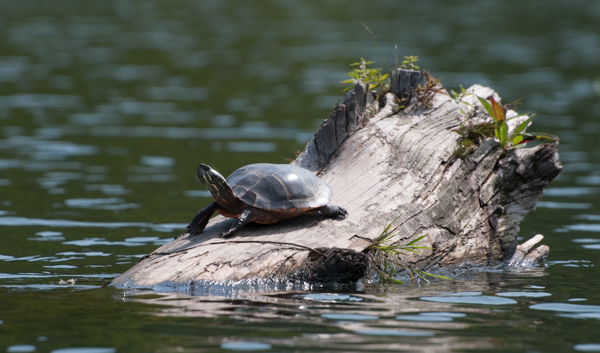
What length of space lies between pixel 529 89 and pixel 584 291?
15766 millimetres

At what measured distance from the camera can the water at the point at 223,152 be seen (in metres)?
5.45

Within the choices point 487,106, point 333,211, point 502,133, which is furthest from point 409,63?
point 333,211

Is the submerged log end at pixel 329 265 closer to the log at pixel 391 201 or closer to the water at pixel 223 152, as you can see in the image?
the log at pixel 391 201

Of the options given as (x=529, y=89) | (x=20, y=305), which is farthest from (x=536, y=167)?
(x=529, y=89)

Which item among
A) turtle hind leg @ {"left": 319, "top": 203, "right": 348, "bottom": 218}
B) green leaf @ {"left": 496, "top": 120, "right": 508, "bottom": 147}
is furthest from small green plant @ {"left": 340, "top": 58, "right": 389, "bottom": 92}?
turtle hind leg @ {"left": 319, "top": 203, "right": 348, "bottom": 218}

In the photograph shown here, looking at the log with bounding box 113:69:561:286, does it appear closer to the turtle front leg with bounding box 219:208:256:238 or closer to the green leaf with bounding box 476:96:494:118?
the turtle front leg with bounding box 219:208:256:238

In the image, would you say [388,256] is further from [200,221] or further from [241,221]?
[200,221]

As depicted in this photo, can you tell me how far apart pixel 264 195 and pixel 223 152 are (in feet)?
26.9

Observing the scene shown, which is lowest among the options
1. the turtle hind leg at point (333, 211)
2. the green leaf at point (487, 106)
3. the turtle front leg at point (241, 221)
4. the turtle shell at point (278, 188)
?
the turtle front leg at point (241, 221)

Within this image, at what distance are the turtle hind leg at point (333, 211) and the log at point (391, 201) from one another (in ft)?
0.25

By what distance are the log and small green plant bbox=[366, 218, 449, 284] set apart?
93mm

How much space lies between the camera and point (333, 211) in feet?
23.1

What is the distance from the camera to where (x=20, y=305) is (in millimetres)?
6066

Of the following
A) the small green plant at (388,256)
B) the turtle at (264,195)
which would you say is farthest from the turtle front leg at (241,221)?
the small green plant at (388,256)
